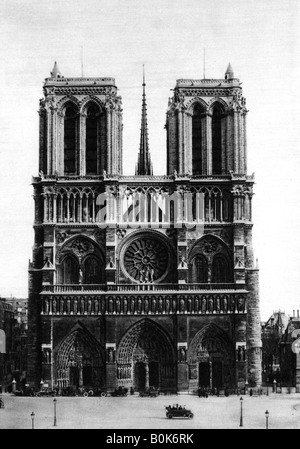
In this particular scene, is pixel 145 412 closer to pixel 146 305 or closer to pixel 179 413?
pixel 179 413

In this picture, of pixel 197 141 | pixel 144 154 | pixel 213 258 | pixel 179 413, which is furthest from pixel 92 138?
pixel 179 413

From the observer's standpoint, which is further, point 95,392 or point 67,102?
point 67,102

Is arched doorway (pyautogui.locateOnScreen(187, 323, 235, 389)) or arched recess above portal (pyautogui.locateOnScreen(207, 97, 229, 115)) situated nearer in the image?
arched doorway (pyautogui.locateOnScreen(187, 323, 235, 389))

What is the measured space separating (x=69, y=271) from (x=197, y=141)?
14.1 metres

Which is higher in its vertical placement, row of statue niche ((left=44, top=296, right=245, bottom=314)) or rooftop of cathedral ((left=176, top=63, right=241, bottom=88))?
rooftop of cathedral ((left=176, top=63, right=241, bottom=88))

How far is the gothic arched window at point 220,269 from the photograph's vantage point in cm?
7275

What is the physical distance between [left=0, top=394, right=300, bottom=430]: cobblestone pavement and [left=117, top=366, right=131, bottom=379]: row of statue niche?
2589 mm

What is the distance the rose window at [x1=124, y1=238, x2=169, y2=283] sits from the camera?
73.2 meters

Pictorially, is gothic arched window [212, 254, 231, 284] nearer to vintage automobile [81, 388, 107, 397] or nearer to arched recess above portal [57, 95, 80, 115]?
vintage automobile [81, 388, 107, 397]

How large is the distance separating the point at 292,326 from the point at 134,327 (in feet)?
58.0

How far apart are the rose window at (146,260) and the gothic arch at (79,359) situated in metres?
5.85

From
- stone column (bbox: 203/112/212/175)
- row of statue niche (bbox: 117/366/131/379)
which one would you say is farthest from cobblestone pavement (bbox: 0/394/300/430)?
stone column (bbox: 203/112/212/175)

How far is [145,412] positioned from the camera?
58.4 meters
